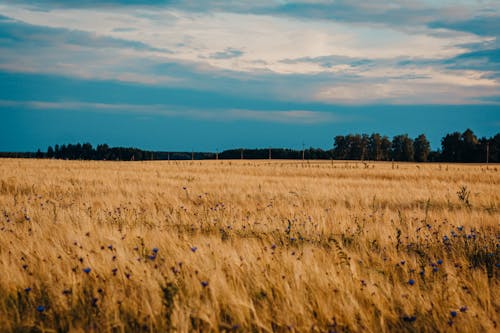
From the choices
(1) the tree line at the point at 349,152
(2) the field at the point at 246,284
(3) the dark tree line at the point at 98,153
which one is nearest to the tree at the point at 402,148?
(1) the tree line at the point at 349,152

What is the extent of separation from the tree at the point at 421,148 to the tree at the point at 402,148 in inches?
97.6

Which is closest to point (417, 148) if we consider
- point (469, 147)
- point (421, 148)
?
point (421, 148)

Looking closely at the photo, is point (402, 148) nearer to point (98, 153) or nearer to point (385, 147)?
point (385, 147)

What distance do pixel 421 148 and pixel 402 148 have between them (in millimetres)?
5528

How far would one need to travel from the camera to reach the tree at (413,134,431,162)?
11462cm

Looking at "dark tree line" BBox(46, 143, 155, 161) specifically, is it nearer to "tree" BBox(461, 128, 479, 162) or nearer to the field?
"tree" BBox(461, 128, 479, 162)

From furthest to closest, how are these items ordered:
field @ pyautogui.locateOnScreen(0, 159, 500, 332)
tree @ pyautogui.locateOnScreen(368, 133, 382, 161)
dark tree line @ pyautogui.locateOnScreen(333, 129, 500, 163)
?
tree @ pyautogui.locateOnScreen(368, 133, 382, 161)
dark tree line @ pyautogui.locateOnScreen(333, 129, 500, 163)
field @ pyautogui.locateOnScreen(0, 159, 500, 332)

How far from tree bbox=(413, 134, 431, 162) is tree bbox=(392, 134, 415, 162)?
248cm

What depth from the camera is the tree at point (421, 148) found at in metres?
115

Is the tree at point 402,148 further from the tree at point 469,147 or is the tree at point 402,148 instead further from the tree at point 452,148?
the tree at point 469,147

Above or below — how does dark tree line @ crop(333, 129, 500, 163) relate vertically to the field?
above

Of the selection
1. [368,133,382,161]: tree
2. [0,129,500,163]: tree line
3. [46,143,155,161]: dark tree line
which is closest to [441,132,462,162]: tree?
[0,129,500,163]: tree line

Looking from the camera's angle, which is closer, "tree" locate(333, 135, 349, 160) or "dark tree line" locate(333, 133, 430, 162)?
"dark tree line" locate(333, 133, 430, 162)

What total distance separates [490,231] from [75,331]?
675 centimetres
